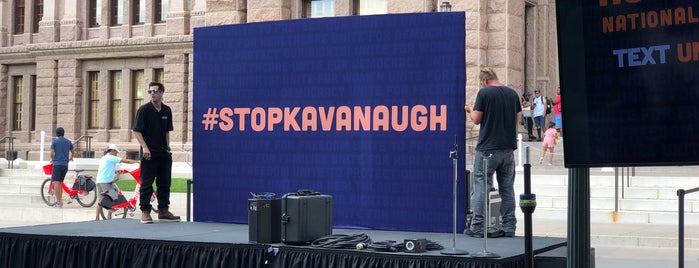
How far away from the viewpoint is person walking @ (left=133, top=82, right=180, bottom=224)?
11898 mm

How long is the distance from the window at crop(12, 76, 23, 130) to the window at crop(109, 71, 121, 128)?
15.9ft

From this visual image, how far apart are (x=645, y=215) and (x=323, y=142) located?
843 cm

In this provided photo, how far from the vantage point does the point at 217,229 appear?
11258mm

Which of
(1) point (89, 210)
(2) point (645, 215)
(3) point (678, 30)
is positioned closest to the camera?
(3) point (678, 30)

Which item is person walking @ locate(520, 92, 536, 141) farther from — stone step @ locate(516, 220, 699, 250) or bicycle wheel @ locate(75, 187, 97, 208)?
bicycle wheel @ locate(75, 187, 97, 208)

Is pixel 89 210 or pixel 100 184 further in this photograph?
pixel 89 210

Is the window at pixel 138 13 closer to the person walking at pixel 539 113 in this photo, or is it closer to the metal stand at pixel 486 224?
the person walking at pixel 539 113

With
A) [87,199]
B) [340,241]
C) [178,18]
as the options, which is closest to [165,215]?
[340,241]

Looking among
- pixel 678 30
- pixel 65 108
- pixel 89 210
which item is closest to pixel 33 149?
pixel 65 108

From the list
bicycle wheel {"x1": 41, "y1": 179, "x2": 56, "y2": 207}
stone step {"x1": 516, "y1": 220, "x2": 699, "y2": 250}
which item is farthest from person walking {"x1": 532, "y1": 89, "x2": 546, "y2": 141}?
bicycle wheel {"x1": 41, "y1": 179, "x2": 56, "y2": 207}

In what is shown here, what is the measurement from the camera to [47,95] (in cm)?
3994

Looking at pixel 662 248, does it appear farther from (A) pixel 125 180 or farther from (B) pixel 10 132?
(B) pixel 10 132

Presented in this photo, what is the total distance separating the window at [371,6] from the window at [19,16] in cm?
1708

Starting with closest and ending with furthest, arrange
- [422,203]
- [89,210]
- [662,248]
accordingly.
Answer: [422,203] → [662,248] → [89,210]
